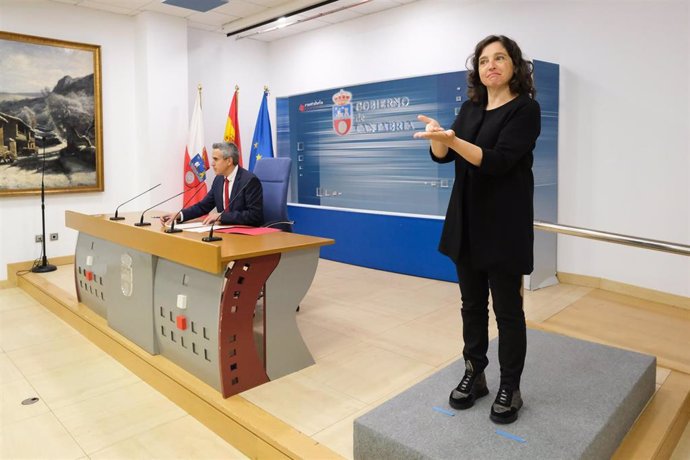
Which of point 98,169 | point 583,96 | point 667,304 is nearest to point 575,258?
point 667,304

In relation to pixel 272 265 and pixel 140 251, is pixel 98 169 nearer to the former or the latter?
pixel 140 251

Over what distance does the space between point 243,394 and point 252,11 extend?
440 centimetres

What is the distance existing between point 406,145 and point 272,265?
103 inches

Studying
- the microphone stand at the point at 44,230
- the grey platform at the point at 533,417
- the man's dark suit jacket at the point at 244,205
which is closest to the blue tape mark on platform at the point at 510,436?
the grey platform at the point at 533,417

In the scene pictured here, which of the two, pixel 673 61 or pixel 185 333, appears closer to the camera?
pixel 185 333

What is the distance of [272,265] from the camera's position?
7.80 ft

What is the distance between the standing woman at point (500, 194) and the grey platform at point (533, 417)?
100 mm

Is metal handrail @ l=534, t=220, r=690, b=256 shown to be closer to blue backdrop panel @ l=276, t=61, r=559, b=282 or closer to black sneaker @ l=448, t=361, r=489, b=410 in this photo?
black sneaker @ l=448, t=361, r=489, b=410

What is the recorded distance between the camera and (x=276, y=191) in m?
3.62

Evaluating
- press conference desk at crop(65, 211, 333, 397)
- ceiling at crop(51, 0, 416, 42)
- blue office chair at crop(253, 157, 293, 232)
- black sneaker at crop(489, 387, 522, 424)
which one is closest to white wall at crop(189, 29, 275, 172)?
ceiling at crop(51, 0, 416, 42)

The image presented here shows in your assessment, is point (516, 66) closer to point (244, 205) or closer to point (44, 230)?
point (244, 205)

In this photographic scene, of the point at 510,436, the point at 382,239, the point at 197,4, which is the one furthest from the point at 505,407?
the point at 197,4

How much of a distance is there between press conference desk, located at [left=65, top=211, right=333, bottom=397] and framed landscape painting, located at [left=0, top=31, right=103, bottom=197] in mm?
2466

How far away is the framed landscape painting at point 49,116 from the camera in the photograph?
4.64 metres
